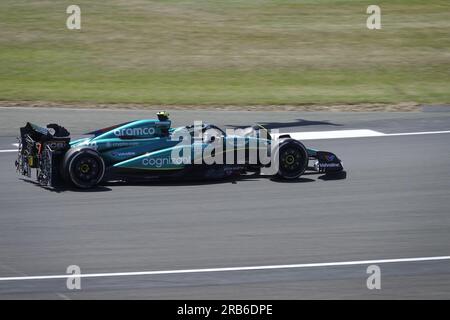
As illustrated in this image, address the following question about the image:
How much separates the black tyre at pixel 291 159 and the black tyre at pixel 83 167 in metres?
3.11

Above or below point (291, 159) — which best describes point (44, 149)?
above

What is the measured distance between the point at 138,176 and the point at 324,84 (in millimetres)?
11926

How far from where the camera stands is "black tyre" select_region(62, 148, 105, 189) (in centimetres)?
1526

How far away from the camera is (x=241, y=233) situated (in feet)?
43.8

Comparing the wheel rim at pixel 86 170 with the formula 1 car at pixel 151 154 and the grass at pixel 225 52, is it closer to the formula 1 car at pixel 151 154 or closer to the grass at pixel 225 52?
the formula 1 car at pixel 151 154

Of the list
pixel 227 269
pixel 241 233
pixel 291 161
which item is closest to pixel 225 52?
pixel 291 161

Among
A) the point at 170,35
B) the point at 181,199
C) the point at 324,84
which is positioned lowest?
the point at 181,199

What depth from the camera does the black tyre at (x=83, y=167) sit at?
50.1 feet

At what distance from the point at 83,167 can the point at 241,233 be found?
11.2 ft

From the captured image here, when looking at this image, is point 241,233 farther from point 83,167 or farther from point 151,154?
point 83,167

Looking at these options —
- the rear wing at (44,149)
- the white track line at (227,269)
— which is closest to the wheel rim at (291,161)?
the rear wing at (44,149)

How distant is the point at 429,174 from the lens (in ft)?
56.3
